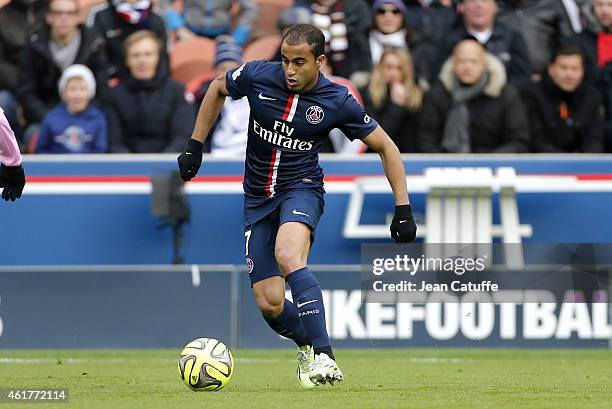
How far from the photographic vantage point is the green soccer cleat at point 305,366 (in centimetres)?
839

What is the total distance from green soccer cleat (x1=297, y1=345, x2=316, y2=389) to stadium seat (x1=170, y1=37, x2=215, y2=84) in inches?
284

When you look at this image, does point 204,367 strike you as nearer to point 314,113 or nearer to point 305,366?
point 305,366

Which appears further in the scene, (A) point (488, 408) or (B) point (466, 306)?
(B) point (466, 306)

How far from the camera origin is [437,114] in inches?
551

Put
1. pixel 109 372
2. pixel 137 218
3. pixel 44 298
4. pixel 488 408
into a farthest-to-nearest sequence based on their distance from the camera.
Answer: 1. pixel 137 218
2. pixel 44 298
3. pixel 109 372
4. pixel 488 408

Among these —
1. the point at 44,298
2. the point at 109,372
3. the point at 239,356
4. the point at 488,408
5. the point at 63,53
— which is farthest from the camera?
the point at 63,53

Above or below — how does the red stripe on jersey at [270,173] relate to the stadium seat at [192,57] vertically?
below

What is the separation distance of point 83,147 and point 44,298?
6.26ft

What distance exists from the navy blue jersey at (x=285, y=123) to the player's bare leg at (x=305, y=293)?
49cm

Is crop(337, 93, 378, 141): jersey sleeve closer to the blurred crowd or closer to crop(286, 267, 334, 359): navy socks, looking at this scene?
crop(286, 267, 334, 359): navy socks

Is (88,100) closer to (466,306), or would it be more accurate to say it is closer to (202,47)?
(202,47)

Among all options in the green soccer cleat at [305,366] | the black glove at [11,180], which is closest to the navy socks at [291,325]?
the green soccer cleat at [305,366]

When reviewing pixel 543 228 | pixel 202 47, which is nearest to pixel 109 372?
pixel 543 228

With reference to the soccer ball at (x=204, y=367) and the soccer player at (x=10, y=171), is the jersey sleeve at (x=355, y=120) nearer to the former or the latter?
the soccer ball at (x=204, y=367)
